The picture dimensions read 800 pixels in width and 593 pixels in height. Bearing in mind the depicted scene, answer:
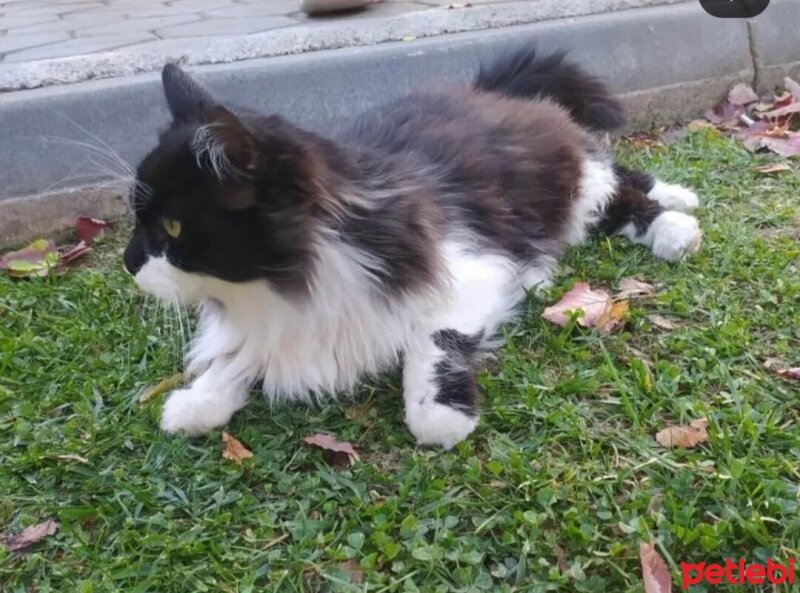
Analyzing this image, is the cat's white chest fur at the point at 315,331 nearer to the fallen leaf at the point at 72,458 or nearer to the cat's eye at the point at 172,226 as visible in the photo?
the cat's eye at the point at 172,226

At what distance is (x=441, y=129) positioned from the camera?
107 inches

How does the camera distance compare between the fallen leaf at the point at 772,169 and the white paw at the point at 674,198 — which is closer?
the white paw at the point at 674,198

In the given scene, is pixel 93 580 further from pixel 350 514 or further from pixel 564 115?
pixel 564 115

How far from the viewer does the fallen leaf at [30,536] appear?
1.81 metres

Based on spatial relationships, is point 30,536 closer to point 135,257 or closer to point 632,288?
point 135,257

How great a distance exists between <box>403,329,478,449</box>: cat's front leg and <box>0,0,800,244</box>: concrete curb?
3.99 feet

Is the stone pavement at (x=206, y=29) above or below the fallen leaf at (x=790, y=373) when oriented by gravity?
above

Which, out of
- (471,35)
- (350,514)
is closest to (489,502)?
(350,514)

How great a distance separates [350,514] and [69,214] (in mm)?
2178

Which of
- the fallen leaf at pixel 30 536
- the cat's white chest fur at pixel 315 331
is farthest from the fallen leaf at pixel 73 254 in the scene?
the fallen leaf at pixel 30 536

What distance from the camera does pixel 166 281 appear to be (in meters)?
2.00

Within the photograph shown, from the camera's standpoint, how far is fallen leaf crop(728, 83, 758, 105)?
4379 millimetres

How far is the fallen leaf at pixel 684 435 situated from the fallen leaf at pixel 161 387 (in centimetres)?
135

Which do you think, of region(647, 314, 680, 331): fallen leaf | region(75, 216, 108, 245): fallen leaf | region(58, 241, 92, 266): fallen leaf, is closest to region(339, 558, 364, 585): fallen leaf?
region(647, 314, 680, 331): fallen leaf
